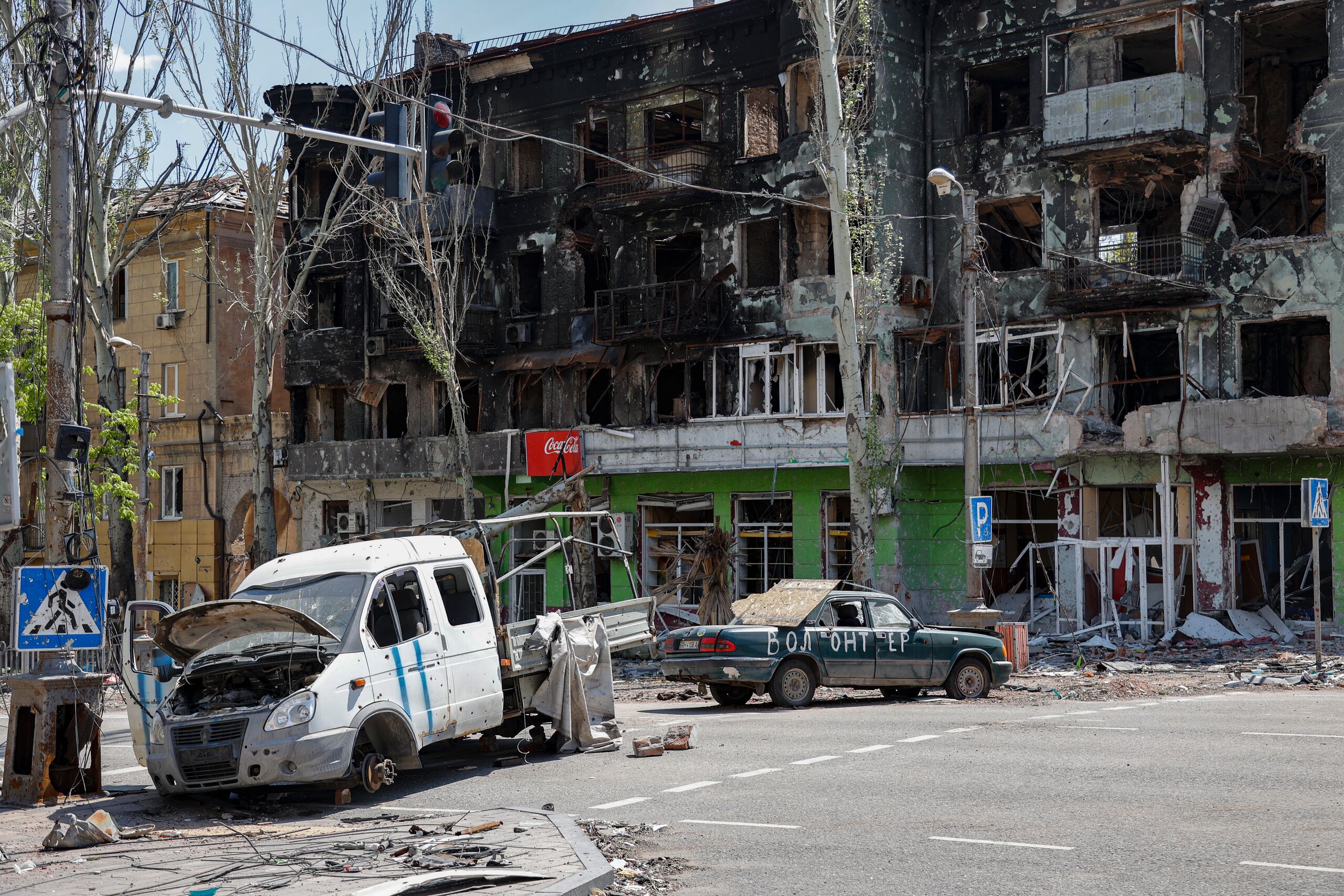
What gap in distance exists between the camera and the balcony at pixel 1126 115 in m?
32.4

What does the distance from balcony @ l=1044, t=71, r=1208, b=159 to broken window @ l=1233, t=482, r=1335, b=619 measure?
7.99 metres

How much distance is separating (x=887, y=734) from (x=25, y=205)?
25869 millimetres

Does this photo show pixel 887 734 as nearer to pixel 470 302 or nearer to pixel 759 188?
pixel 759 188

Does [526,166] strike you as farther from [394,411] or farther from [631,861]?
[631,861]

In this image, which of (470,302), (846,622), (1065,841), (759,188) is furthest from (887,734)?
(470,302)

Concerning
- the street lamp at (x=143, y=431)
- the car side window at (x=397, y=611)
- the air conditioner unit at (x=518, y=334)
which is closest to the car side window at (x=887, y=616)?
the car side window at (x=397, y=611)

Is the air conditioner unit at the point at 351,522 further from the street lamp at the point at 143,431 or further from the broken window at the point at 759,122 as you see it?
the broken window at the point at 759,122

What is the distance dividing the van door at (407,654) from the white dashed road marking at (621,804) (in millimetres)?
2041

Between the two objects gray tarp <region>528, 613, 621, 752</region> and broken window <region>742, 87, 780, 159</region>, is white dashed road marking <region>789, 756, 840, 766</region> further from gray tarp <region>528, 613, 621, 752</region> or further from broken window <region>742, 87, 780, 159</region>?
broken window <region>742, 87, 780, 159</region>

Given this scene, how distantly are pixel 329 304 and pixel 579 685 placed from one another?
3459 cm

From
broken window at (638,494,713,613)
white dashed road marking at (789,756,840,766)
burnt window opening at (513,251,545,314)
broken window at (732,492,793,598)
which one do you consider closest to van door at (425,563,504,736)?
white dashed road marking at (789,756,840,766)

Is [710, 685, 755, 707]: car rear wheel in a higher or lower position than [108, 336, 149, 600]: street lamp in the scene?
lower

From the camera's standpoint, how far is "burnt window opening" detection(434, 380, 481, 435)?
149 feet

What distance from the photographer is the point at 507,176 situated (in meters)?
44.9
